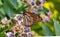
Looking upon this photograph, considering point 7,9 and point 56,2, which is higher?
point 56,2

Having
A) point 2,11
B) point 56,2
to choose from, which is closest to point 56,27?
point 2,11

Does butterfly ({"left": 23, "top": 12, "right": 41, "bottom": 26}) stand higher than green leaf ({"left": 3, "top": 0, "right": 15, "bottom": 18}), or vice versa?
green leaf ({"left": 3, "top": 0, "right": 15, "bottom": 18})

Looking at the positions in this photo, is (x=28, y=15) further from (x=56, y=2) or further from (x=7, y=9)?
(x=56, y=2)

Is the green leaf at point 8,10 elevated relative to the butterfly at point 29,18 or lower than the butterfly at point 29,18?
elevated

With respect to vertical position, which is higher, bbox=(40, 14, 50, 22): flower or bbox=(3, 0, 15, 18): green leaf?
bbox=(3, 0, 15, 18): green leaf

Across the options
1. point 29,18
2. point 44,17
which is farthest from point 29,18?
point 44,17

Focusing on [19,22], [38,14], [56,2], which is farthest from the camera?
[56,2]

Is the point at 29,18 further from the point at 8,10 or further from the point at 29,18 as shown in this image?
the point at 8,10

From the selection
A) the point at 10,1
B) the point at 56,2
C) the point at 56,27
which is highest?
the point at 56,2

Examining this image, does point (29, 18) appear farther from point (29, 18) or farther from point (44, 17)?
point (44, 17)

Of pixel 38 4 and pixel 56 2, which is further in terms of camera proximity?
pixel 56 2

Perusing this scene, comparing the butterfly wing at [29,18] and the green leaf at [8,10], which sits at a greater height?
the green leaf at [8,10]
